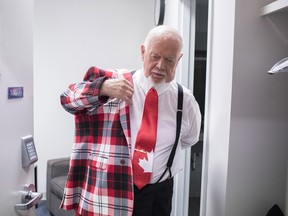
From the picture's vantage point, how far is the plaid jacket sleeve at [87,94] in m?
1.06

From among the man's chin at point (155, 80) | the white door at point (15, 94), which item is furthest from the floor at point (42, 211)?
the man's chin at point (155, 80)

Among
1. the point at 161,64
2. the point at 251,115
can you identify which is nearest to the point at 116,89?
the point at 161,64

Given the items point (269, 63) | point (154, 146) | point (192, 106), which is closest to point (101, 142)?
point (154, 146)

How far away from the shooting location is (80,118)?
1.19m

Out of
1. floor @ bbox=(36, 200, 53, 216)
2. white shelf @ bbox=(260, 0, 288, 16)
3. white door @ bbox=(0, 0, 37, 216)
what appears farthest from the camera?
floor @ bbox=(36, 200, 53, 216)

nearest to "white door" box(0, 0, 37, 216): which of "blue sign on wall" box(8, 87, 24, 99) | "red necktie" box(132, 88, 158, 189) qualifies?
"blue sign on wall" box(8, 87, 24, 99)

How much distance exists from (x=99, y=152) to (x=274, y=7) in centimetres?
89

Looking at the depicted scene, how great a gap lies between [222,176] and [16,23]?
40.8 inches

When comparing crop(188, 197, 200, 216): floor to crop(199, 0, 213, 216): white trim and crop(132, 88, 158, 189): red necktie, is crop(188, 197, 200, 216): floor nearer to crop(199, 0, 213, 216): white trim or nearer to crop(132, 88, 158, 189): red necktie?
crop(199, 0, 213, 216): white trim

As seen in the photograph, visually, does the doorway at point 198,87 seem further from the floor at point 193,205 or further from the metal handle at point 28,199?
the metal handle at point 28,199

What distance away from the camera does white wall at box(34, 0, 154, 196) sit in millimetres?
2785

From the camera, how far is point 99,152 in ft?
3.69

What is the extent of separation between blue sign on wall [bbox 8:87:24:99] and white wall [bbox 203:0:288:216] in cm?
83

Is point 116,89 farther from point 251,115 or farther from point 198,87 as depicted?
point 198,87
